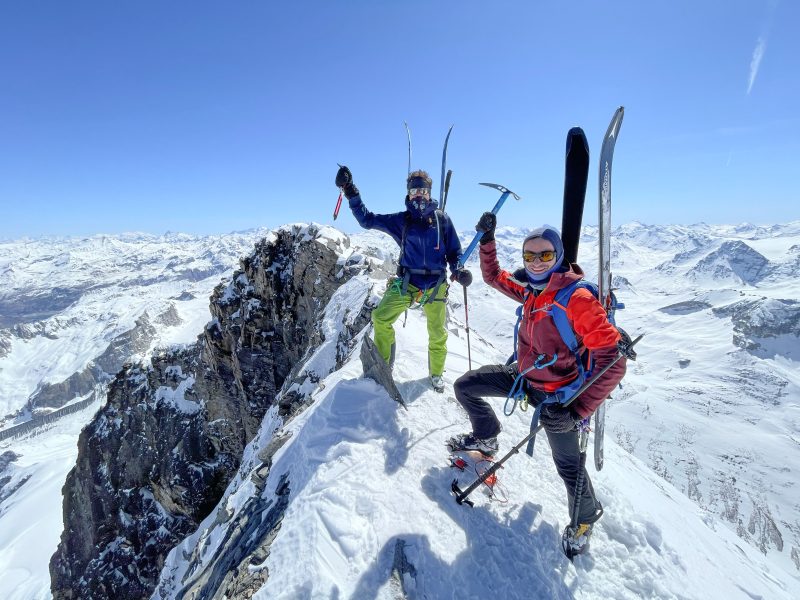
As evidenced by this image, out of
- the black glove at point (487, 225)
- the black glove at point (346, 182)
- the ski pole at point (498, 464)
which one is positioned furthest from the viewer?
the black glove at point (346, 182)

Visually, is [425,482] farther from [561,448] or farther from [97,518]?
[97,518]

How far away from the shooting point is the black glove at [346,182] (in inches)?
375

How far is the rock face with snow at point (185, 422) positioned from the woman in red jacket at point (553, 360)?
863 inches

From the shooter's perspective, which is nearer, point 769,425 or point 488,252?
point 488,252

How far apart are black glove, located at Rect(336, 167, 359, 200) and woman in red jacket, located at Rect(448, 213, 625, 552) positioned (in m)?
4.80

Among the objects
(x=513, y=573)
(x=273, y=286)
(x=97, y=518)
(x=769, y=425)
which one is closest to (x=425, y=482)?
(x=513, y=573)

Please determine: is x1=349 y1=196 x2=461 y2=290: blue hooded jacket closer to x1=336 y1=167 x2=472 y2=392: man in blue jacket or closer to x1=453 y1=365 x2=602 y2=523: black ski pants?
x1=336 y1=167 x2=472 y2=392: man in blue jacket

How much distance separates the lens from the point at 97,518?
120ft

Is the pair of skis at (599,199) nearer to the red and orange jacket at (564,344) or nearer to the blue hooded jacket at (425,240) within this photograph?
the red and orange jacket at (564,344)

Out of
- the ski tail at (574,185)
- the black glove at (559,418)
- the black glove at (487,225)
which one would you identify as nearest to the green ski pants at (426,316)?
the black glove at (487,225)

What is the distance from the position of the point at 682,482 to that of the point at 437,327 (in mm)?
173545

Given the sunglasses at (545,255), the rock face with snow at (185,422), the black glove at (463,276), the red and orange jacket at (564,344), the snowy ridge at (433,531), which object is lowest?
the rock face with snow at (185,422)

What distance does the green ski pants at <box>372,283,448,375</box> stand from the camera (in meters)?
9.59

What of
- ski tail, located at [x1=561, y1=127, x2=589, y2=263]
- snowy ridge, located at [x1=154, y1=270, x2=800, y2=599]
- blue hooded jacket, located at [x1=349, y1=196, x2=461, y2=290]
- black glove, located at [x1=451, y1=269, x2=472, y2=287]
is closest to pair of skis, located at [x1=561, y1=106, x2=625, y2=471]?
ski tail, located at [x1=561, y1=127, x2=589, y2=263]
